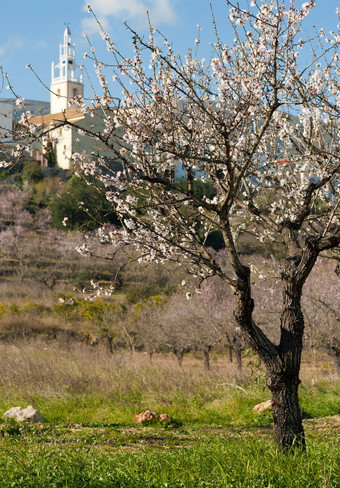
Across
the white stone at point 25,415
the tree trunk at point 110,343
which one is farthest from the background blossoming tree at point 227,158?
the tree trunk at point 110,343

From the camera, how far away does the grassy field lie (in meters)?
3.93

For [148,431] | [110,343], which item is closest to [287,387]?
[148,431]

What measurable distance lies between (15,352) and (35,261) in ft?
60.3

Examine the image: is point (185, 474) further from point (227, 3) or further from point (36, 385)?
point (36, 385)

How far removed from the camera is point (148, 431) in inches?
275

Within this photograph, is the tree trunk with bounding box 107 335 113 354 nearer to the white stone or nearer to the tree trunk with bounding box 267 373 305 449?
the white stone

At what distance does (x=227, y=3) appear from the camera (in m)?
4.57

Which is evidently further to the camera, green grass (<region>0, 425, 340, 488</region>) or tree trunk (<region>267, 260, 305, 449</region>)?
tree trunk (<region>267, 260, 305, 449</region>)

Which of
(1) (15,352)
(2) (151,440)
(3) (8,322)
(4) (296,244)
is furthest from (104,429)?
(3) (8,322)

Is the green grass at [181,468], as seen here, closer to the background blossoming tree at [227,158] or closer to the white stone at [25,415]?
the background blossoming tree at [227,158]

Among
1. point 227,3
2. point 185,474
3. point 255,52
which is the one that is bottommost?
point 185,474

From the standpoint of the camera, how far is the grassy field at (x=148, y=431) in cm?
393

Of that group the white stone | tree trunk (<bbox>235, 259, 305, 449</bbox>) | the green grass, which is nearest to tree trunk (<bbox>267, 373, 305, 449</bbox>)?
tree trunk (<bbox>235, 259, 305, 449</bbox>)

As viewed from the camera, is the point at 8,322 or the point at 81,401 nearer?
the point at 81,401
